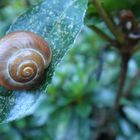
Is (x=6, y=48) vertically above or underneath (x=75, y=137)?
above

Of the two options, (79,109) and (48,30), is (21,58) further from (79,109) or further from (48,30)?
(79,109)

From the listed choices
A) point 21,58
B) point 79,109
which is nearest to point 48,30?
point 21,58

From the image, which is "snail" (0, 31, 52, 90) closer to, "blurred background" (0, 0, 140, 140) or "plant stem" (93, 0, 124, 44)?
"plant stem" (93, 0, 124, 44)

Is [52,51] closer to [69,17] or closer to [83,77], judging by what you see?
[69,17]

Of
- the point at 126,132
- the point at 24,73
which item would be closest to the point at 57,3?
the point at 24,73

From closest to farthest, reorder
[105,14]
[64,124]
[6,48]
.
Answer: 1. [6,48]
2. [105,14]
3. [64,124]

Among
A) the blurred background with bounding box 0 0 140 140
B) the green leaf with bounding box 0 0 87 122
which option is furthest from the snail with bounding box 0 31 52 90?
the blurred background with bounding box 0 0 140 140

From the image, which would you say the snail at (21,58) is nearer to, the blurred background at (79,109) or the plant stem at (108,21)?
the plant stem at (108,21)
